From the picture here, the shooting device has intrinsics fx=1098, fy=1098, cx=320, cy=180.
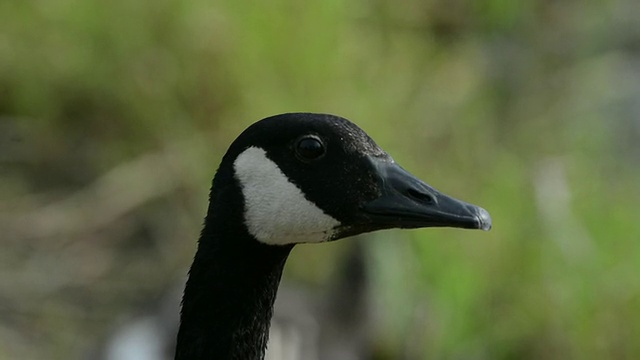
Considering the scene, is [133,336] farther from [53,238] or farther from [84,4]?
[84,4]

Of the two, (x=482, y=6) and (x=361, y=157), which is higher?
(x=482, y=6)

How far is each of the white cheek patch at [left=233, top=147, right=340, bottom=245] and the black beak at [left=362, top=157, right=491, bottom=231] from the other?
0.34 ft

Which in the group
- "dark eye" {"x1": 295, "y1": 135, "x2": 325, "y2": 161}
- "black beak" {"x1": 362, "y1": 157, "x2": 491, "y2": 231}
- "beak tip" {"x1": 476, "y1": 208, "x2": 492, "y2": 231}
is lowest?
"beak tip" {"x1": 476, "y1": 208, "x2": 492, "y2": 231}

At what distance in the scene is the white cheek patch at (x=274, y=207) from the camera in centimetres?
205

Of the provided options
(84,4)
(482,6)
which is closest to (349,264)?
(84,4)

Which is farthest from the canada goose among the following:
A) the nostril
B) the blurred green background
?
the blurred green background

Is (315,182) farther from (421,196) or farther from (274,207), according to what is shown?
(421,196)

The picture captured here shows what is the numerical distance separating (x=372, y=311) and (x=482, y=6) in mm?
2277

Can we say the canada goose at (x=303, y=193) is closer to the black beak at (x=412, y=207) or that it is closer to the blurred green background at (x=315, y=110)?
the black beak at (x=412, y=207)

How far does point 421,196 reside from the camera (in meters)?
2.02

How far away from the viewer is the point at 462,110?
4.80 metres

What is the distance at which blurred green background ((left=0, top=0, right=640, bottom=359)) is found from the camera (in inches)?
149

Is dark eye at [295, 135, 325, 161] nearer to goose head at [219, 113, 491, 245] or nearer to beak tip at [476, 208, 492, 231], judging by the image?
goose head at [219, 113, 491, 245]

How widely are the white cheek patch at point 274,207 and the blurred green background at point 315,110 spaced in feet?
5.85
